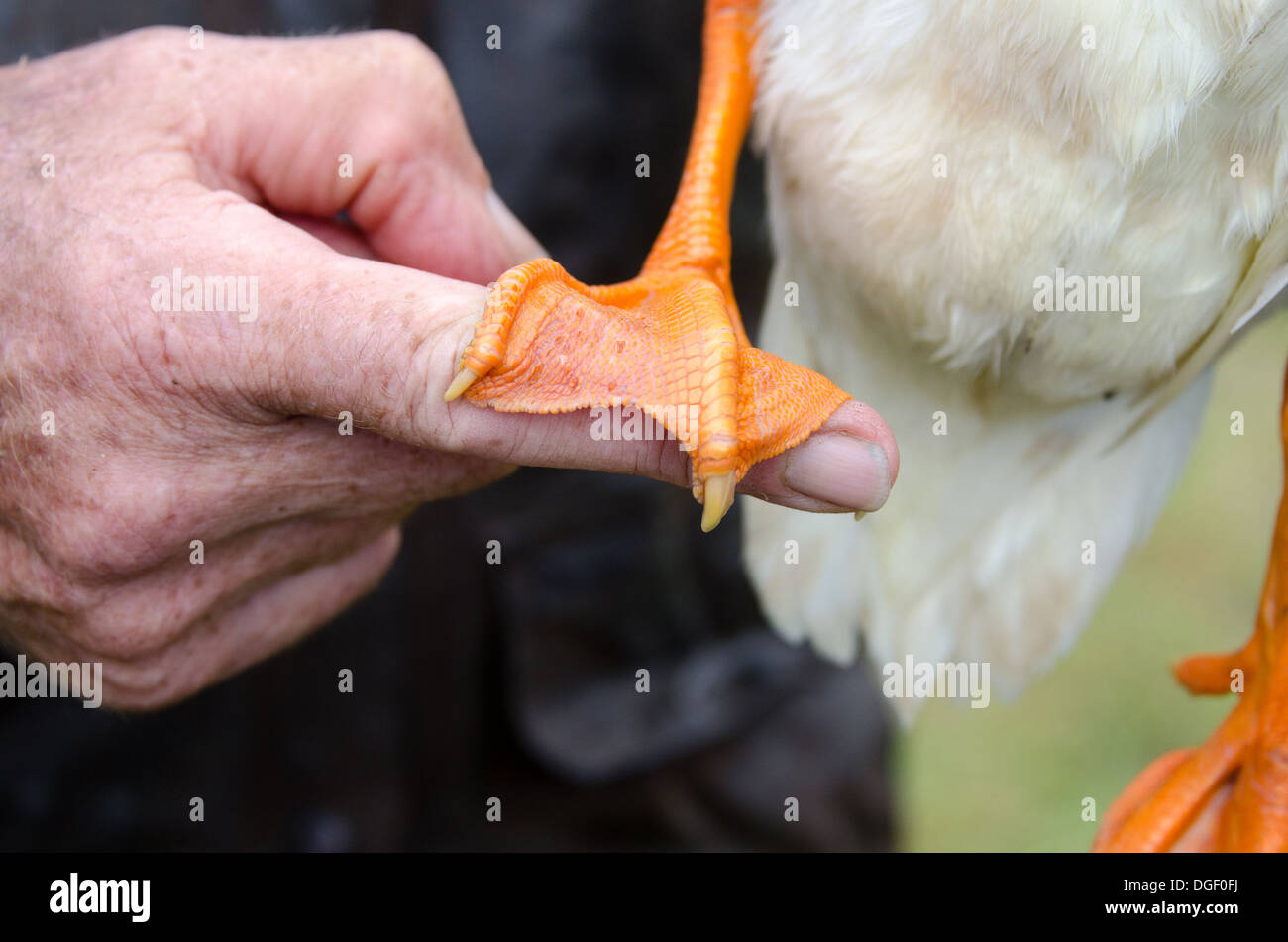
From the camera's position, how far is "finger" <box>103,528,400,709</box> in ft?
3.84

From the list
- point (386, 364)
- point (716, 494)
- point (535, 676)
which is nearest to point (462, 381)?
point (386, 364)

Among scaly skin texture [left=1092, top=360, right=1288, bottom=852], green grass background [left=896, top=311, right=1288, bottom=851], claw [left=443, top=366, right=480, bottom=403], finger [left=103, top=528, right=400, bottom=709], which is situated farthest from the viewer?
green grass background [left=896, top=311, right=1288, bottom=851]

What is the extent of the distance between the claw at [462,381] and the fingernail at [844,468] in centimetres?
29

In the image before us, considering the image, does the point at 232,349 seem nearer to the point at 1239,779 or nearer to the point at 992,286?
the point at 992,286

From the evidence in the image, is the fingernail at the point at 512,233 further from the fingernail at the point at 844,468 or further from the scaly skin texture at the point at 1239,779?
the scaly skin texture at the point at 1239,779

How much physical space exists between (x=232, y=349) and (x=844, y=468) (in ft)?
1.86

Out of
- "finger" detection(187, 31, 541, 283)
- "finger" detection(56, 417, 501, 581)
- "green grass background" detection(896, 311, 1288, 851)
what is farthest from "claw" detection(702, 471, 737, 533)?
"green grass background" detection(896, 311, 1288, 851)

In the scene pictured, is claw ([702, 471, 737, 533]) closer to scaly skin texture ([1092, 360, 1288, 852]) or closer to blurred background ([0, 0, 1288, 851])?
scaly skin texture ([1092, 360, 1288, 852])

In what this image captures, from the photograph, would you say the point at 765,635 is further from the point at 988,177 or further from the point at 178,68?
the point at 178,68

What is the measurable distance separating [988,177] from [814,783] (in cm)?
172

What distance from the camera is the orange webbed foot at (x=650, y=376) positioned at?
80 cm

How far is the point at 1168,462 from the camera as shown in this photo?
4.66 ft

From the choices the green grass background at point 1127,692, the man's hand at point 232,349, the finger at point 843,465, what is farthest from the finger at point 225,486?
the green grass background at point 1127,692
